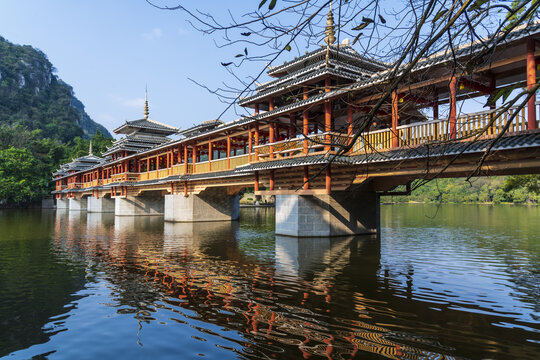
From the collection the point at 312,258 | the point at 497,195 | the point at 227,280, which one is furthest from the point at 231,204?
the point at 497,195

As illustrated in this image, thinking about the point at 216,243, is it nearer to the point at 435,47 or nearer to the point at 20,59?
the point at 435,47

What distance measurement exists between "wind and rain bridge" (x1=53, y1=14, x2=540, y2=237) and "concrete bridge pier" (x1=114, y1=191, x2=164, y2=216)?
4442 mm

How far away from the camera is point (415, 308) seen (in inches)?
240

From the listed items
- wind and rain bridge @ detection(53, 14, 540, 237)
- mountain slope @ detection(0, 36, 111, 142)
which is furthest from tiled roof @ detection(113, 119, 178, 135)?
mountain slope @ detection(0, 36, 111, 142)

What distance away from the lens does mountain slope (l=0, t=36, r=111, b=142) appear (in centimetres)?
8012

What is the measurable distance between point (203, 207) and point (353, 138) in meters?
22.9

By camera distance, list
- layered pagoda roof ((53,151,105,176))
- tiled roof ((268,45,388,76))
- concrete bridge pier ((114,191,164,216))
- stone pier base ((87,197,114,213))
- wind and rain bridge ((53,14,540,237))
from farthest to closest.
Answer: layered pagoda roof ((53,151,105,176))
stone pier base ((87,197,114,213))
concrete bridge pier ((114,191,164,216))
tiled roof ((268,45,388,76))
wind and rain bridge ((53,14,540,237))

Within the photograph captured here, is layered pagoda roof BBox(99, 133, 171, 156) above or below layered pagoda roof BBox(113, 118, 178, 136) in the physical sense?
below

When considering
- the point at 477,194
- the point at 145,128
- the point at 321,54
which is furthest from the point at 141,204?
the point at 477,194

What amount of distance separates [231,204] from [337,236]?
12.6 metres

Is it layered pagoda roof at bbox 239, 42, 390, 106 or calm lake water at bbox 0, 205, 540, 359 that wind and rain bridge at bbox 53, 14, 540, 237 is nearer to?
layered pagoda roof at bbox 239, 42, 390, 106

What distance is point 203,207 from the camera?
2467 cm

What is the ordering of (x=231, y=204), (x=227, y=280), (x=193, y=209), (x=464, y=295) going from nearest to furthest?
(x=464, y=295) < (x=227, y=280) < (x=193, y=209) < (x=231, y=204)

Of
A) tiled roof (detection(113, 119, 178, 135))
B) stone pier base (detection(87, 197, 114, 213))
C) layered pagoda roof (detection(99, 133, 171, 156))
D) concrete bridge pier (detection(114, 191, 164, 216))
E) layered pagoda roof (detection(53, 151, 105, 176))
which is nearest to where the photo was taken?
concrete bridge pier (detection(114, 191, 164, 216))
